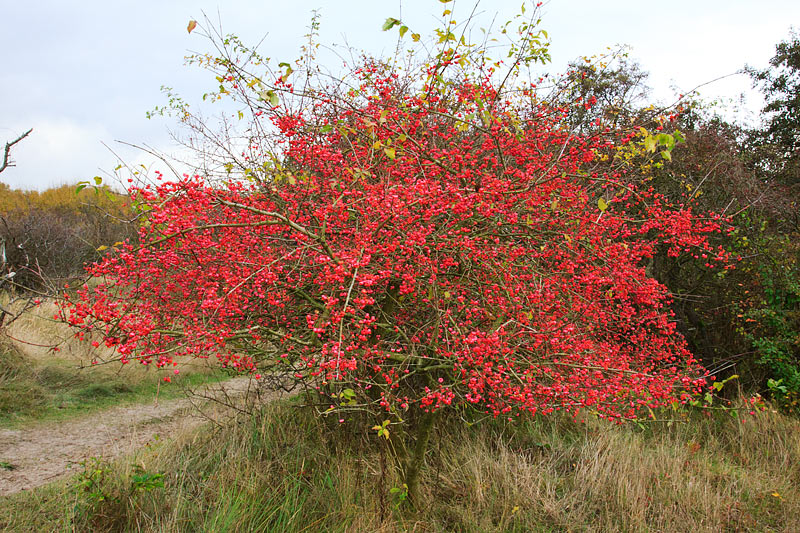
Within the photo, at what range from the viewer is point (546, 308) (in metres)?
3.34

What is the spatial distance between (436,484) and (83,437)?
397 cm

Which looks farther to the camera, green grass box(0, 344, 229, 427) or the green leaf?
green grass box(0, 344, 229, 427)

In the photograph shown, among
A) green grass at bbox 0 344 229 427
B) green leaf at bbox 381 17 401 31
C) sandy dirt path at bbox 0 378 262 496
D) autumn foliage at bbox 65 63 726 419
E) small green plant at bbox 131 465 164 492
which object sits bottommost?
sandy dirt path at bbox 0 378 262 496

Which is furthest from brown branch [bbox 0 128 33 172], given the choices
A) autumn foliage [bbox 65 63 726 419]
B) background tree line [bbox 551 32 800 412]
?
background tree line [bbox 551 32 800 412]

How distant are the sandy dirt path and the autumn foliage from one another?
1.29 m

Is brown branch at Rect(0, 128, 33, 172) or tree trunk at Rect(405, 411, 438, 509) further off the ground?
brown branch at Rect(0, 128, 33, 172)

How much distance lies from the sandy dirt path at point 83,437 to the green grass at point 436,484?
527 mm

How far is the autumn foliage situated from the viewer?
9.14ft

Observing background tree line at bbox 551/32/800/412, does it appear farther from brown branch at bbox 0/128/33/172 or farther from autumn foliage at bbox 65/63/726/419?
brown branch at bbox 0/128/33/172

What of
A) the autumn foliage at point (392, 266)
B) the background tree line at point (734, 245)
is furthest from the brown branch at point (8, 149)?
the background tree line at point (734, 245)

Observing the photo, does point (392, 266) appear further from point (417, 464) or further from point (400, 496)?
point (400, 496)

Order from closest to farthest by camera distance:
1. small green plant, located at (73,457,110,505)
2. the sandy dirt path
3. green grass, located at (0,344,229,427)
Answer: small green plant, located at (73,457,110,505)
the sandy dirt path
green grass, located at (0,344,229,427)

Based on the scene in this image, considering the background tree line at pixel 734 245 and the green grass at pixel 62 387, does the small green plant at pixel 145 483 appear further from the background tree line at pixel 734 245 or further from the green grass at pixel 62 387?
the background tree line at pixel 734 245

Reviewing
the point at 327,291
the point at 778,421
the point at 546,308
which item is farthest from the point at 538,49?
the point at 778,421
